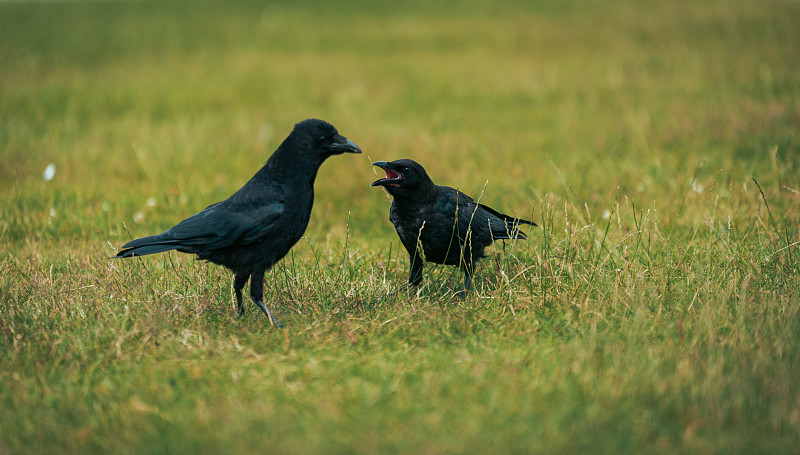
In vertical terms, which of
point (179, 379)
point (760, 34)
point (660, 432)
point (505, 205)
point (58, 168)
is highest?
point (760, 34)

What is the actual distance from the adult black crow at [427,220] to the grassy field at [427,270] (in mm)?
281

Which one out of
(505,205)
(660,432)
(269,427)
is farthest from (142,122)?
(660,432)

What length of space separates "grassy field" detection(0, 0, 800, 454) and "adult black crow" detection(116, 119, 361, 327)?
17.2 inches

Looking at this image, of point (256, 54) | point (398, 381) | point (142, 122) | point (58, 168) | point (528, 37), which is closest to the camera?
point (398, 381)

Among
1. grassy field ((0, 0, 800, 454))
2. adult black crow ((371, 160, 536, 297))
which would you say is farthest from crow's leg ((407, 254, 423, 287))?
grassy field ((0, 0, 800, 454))

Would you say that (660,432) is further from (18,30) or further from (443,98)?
(18,30)

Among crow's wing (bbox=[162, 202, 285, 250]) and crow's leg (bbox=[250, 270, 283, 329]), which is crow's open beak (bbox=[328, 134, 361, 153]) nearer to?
crow's wing (bbox=[162, 202, 285, 250])

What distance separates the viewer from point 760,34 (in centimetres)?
1784

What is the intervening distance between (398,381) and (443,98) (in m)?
10.00

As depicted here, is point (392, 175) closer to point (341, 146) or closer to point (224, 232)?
point (341, 146)

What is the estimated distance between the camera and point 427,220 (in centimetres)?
573

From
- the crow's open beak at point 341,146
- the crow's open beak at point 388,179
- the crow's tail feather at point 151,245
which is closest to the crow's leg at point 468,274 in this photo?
the crow's open beak at point 388,179

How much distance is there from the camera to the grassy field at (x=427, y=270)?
3.90 meters

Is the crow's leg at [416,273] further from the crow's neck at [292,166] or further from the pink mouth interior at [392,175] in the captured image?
the crow's neck at [292,166]
